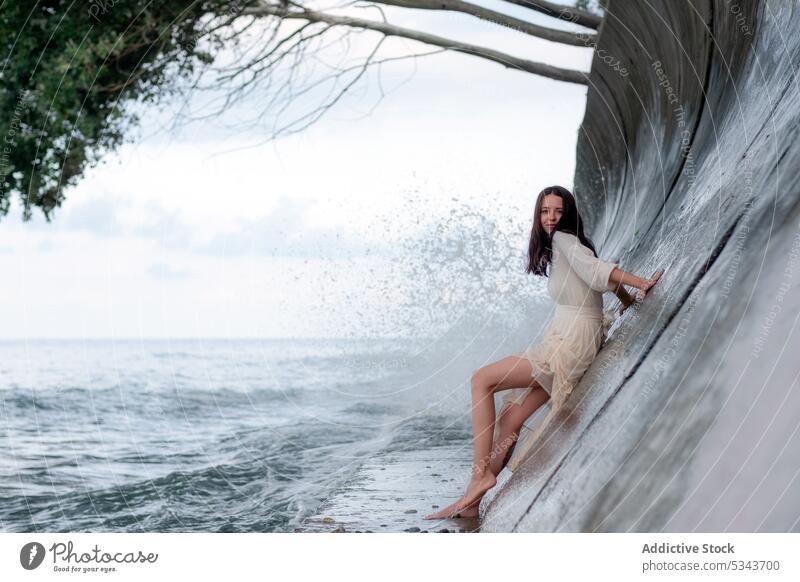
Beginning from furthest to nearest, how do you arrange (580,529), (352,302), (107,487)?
1. (352,302)
2. (107,487)
3. (580,529)

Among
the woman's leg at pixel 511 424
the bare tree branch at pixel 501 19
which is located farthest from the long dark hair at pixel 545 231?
the bare tree branch at pixel 501 19

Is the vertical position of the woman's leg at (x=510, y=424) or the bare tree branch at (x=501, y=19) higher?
the bare tree branch at (x=501, y=19)

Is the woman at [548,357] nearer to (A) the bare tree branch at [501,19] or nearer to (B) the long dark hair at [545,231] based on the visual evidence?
(B) the long dark hair at [545,231]

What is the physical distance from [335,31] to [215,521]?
5854mm

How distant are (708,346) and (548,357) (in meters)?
1.20

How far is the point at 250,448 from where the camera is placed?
1044 centimetres

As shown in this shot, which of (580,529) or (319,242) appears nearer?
(580,529)

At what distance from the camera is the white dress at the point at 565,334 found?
3824 mm

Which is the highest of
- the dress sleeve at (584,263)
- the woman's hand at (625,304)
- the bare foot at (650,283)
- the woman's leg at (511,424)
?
the dress sleeve at (584,263)

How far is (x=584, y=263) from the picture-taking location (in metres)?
3.68

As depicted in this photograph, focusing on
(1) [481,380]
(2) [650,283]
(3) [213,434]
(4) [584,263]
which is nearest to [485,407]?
(1) [481,380]
